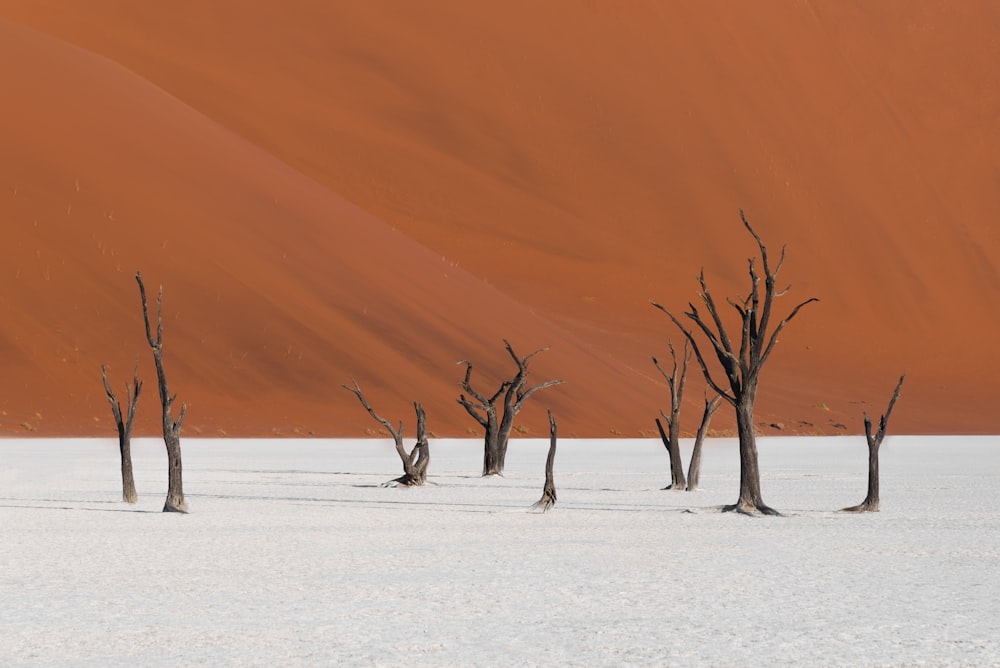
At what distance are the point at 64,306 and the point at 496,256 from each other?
25398mm

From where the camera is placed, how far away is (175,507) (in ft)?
60.2

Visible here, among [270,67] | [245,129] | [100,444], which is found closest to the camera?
[100,444]

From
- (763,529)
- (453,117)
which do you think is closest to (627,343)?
(453,117)

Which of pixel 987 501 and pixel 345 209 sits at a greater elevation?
pixel 345 209

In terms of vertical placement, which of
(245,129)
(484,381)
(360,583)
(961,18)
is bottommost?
(360,583)

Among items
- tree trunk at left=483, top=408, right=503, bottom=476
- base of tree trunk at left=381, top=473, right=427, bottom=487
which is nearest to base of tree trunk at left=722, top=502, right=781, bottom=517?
base of tree trunk at left=381, top=473, right=427, bottom=487

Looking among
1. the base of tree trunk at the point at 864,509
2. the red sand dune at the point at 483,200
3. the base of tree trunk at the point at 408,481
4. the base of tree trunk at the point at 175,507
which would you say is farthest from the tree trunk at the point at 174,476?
the red sand dune at the point at 483,200

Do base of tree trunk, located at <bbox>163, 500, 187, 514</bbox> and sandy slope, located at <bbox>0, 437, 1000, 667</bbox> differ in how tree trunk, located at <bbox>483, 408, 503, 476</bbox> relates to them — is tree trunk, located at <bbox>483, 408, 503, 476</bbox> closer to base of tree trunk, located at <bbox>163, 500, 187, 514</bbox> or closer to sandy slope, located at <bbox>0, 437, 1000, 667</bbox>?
sandy slope, located at <bbox>0, 437, 1000, 667</bbox>

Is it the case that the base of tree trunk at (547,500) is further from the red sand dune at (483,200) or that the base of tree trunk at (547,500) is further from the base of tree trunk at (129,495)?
the red sand dune at (483,200)

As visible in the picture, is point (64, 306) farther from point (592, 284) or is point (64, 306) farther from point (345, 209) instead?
point (592, 284)

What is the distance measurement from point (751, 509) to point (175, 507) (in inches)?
254

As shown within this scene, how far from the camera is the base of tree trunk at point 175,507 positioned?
18.3m

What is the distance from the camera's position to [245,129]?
7644 centimetres

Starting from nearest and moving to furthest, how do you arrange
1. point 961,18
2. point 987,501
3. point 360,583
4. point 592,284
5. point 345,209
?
point 360,583
point 987,501
point 345,209
point 592,284
point 961,18
